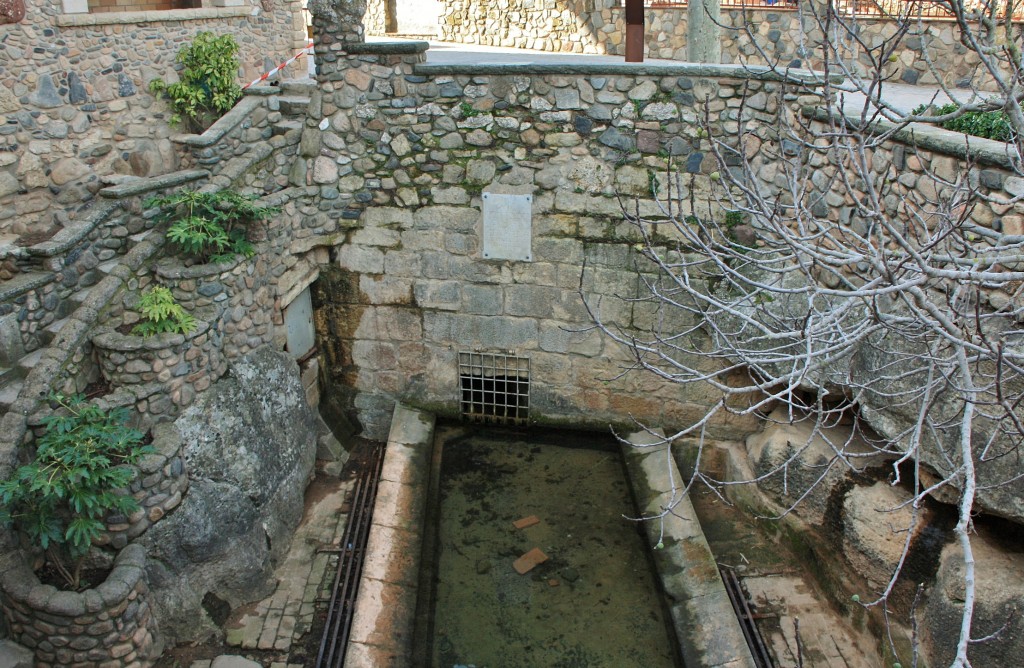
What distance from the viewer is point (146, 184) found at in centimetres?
652

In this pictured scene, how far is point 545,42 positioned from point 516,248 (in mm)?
6264

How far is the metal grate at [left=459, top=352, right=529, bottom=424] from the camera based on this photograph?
798cm

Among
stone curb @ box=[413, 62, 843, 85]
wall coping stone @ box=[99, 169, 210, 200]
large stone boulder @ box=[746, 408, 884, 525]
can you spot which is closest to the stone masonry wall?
stone curb @ box=[413, 62, 843, 85]

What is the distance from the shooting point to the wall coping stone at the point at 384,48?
23.1 feet

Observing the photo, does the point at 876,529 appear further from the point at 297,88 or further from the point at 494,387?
the point at 297,88

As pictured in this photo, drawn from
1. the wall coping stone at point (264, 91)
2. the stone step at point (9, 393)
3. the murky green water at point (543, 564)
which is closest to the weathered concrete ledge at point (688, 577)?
the murky green water at point (543, 564)

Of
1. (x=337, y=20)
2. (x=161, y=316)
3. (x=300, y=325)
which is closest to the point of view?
(x=161, y=316)

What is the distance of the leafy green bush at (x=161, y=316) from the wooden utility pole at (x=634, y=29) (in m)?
4.67

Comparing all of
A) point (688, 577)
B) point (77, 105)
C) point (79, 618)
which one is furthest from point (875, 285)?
point (77, 105)

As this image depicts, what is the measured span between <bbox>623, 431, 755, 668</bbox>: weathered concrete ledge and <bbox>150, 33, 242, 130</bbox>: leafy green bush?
17.7 ft

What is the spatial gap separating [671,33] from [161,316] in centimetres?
817

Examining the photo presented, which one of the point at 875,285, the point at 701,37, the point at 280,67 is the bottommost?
the point at 875,285

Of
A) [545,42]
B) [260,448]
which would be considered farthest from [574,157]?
[545,42]

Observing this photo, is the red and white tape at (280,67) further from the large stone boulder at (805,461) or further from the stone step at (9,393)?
the large stone boulder at (805,461)
